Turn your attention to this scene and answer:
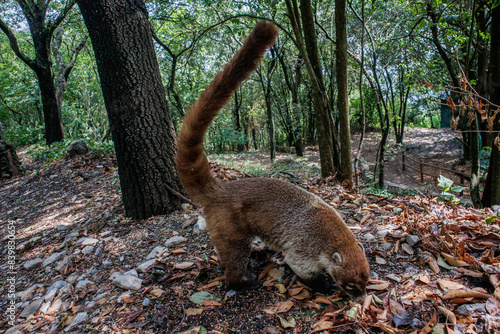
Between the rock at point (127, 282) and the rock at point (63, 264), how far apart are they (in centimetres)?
90

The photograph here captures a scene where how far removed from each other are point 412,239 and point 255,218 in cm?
163

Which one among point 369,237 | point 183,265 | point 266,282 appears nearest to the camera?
point 266,282

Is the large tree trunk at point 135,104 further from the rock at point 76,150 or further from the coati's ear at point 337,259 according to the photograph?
the rock at point 76,150

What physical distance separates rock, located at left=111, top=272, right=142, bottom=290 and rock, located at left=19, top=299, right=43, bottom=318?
2.41ft

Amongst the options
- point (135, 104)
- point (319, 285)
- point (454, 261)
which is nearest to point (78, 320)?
point (319, 285)

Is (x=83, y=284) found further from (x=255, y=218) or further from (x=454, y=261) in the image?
(x=454, y=261)

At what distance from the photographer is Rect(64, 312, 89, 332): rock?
2465 mm

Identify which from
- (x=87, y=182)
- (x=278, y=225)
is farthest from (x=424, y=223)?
(x=87, y=182)

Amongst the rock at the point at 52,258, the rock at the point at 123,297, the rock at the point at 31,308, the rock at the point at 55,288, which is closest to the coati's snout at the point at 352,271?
the rock at the point at 123,297

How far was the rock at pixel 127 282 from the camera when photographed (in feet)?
9.20

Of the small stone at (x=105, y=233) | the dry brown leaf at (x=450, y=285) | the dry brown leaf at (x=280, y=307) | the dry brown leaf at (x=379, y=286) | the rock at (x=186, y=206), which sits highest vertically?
the rock at (x=186, y=206)

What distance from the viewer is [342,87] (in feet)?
17.1

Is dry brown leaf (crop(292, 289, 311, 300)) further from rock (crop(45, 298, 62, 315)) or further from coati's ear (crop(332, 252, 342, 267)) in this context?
rock (crop(45, 298, 62, 315))

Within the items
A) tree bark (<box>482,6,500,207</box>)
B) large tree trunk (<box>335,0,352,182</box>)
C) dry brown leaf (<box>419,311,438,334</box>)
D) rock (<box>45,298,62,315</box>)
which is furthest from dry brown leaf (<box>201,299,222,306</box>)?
tree bark (<box>482,6,500,207</box>)
